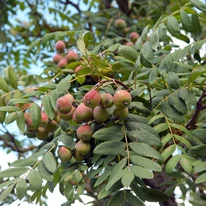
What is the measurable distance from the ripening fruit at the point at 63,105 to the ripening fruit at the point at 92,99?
8 cm

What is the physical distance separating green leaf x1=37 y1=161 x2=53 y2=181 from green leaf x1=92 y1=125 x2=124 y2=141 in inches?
6.2

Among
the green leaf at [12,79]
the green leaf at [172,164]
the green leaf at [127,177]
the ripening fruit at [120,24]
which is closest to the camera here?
the green leaf at [127,177]

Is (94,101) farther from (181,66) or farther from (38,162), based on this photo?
(181,66)

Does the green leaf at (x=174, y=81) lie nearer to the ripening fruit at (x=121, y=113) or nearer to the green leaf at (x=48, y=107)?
the ripening fruit at (x=121, y=113)

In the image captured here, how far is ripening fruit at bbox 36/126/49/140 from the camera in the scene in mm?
1140

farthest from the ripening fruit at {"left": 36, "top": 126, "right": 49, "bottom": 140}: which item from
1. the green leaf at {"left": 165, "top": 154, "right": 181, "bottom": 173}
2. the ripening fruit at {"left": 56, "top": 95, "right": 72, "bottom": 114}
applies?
the green leaf at {"left": 165, "top": 154, "right": 181, "bottom": 173}

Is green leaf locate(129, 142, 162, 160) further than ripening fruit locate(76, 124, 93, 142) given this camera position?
No

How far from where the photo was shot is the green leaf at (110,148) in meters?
0.85

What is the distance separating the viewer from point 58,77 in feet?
4.23

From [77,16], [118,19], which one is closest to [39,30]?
[77,16]

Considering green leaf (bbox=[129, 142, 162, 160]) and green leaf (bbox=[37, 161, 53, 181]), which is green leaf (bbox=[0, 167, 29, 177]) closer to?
→ green leaf (bbox=[37, 161, 53, 181])

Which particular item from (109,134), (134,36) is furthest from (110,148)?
(134,36)

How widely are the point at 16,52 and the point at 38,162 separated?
153cm

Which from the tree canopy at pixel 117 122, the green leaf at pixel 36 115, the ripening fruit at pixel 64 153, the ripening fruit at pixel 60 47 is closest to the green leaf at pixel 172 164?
the tree canopy at pixel 117 122
